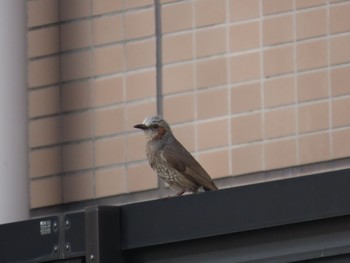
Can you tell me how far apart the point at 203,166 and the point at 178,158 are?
12cm

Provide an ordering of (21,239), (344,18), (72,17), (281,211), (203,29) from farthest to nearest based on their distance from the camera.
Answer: (72,17)
(203,29)
(344,18)
(21,239)
(281,211)

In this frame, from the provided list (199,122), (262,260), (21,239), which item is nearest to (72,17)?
(199,122)

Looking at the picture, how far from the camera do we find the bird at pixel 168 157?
720 centimetres

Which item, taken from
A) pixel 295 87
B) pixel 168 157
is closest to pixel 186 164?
pixel 168 157

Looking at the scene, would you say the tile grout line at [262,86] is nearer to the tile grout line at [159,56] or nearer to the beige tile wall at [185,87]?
the beige tile wall at [185,87]

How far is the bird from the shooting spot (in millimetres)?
7199

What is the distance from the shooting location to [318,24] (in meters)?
7.09

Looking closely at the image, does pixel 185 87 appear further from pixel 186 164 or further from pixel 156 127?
pixel 186 164

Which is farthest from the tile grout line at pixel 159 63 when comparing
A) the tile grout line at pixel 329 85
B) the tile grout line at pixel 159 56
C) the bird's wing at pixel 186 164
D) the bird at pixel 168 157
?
the tile grout line at pixel 329 85

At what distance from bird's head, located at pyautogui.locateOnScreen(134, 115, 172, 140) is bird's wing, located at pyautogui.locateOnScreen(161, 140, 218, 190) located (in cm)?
7

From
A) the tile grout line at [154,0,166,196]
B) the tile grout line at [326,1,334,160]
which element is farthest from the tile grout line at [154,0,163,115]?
the tile grout line at [326,1,334,160]

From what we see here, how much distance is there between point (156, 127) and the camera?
285 inches

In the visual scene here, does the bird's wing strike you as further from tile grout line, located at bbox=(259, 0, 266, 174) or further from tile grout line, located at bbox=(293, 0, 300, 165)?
tile grout line, located at bbox=(293, 0, 300, 165)

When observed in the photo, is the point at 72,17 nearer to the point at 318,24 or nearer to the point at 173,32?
the point at 173,32
